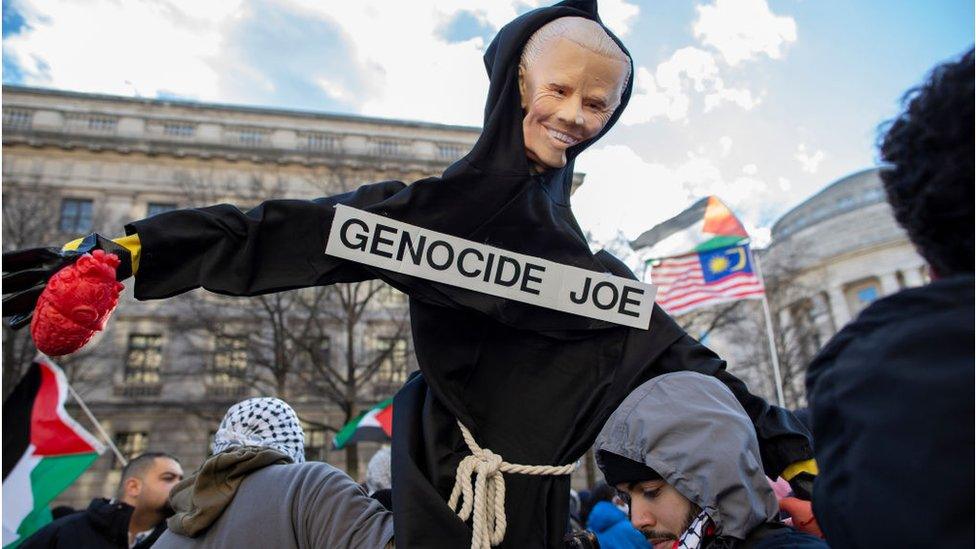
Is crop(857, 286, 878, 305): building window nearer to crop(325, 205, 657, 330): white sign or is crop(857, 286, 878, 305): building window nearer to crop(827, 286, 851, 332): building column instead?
crop(827, 286, 851, 332): building column

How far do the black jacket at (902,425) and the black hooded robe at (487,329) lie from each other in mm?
912

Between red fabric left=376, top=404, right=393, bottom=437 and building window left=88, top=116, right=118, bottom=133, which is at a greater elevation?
building window left=88, top=116, right=118, bottom=133

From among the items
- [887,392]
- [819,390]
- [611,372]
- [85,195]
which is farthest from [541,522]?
[85,195]

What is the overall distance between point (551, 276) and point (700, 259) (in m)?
12.1

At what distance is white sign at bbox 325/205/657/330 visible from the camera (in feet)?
6.25

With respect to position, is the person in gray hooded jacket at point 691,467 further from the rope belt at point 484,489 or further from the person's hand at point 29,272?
the person's hand at point 29,272

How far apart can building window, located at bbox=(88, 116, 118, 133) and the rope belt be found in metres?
30.9

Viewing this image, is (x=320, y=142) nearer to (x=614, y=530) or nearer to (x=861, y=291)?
(x=614, y=530)

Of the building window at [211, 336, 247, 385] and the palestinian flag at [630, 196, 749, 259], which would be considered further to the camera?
the building window at [211, 336, 247, 385]

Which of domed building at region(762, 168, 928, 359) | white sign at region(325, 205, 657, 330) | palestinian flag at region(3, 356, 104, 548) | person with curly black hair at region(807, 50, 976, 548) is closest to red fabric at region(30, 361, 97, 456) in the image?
palestinian flag at region(3, 356, 104, 548)

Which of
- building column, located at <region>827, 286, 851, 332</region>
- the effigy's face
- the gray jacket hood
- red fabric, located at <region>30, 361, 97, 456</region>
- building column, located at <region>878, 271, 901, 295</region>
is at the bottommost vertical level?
the gray jacket hood

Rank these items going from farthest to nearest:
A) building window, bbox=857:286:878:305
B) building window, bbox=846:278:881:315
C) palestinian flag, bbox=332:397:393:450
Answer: building window, bbox=846:278:881:315, building window, bbox=857:286:878:305, palestinian flag, bbox=332:397:393:450

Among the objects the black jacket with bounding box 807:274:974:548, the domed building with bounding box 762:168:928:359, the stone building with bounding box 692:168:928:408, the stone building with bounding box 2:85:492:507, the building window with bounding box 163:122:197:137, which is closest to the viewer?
the black jacket with bounding box 807:274:974:548

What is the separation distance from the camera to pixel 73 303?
1602 millimetres
